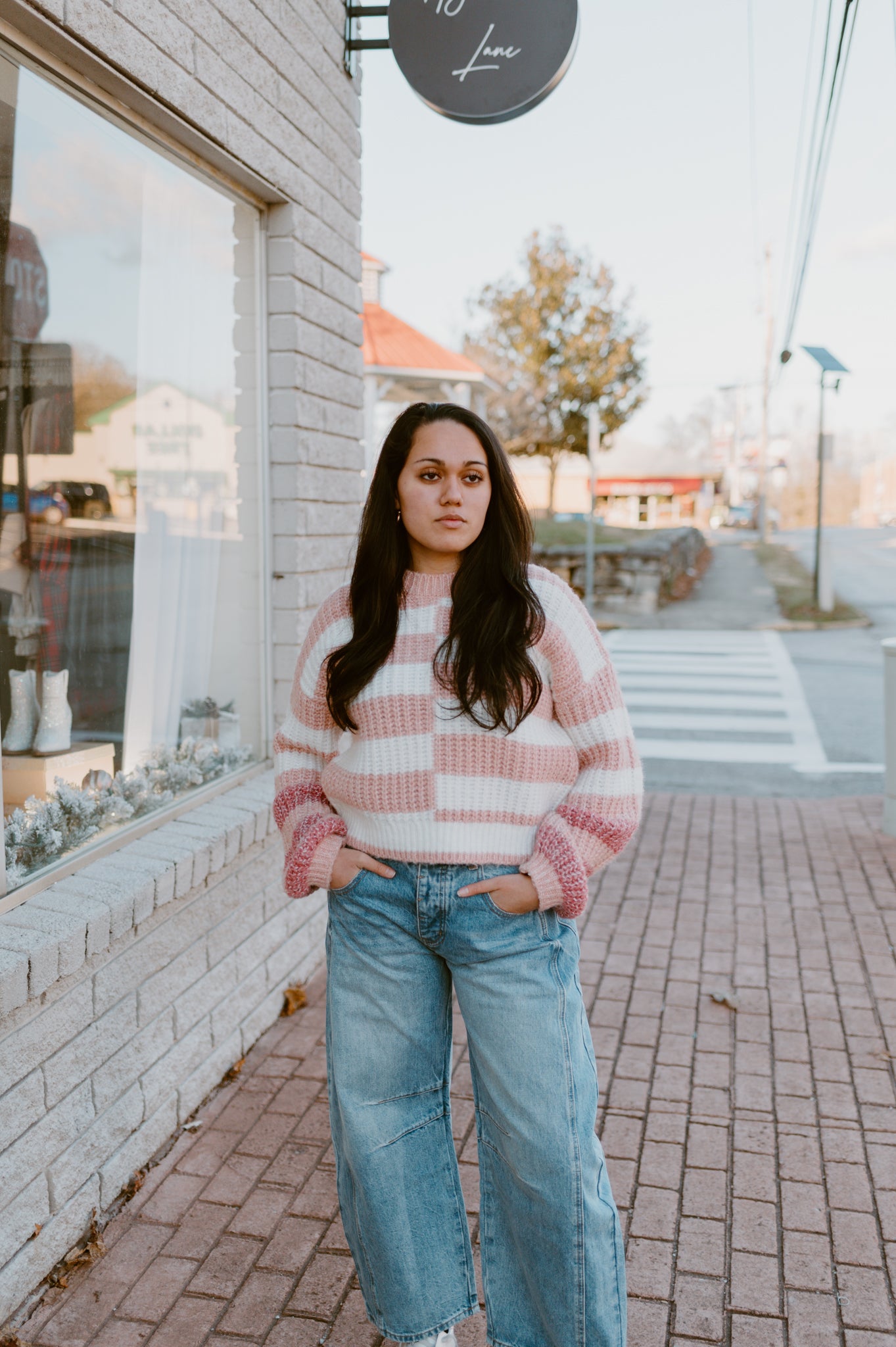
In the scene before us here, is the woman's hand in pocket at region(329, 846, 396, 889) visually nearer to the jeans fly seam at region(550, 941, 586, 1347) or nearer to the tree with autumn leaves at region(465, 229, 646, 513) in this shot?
the jeans fly seam at region(550, 941, 586, 1347)

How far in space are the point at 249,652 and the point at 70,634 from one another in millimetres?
925

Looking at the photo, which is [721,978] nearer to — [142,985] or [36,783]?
[142,985]

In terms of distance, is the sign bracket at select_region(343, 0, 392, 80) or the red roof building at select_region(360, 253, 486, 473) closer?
the sign bracket at select_region(343, 0, 392, 80)

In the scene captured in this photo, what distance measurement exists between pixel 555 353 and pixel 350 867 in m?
31.8

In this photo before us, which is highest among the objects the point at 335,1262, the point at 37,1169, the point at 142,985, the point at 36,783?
the point at 36,783

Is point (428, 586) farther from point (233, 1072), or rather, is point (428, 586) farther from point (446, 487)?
point (233, 1072)

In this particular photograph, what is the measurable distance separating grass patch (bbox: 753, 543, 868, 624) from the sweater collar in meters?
16.7

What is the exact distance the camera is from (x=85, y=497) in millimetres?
3266

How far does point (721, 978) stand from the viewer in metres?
4.36

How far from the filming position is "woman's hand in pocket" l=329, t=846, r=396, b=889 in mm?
1996


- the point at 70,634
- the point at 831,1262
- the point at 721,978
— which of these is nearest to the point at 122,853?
the point at 70,634

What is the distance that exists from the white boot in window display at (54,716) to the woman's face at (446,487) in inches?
56.1

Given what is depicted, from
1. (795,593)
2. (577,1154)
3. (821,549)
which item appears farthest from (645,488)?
(577,1154)

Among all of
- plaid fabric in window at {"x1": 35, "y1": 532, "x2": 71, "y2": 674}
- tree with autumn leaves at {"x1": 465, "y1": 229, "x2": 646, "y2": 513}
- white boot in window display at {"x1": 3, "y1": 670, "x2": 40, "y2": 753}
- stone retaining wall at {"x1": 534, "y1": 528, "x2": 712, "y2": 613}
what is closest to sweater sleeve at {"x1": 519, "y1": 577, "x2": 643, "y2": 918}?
white boot in window display at {"x1": 3, "y1": 670, "x2": 40, "y2": 753}
